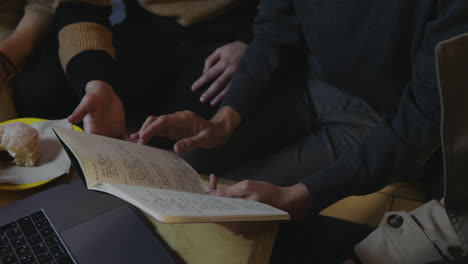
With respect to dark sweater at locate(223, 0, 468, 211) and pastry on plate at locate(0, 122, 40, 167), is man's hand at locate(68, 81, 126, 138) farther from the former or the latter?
dark sweater at locate(223, 0, 468, 211)

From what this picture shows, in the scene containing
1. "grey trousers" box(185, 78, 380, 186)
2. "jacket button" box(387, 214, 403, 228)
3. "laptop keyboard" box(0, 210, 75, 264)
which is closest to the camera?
"laptop keyboard" box(0, 210, 75, 264)

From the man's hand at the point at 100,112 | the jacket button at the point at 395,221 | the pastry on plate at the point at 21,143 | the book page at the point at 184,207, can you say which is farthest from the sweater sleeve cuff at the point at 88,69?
the jacket button at the point at 395,221

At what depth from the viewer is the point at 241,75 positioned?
39.8 inches

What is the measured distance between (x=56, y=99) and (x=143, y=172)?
2.15 feet

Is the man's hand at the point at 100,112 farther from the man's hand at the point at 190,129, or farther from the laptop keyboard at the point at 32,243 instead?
the laptop keyboard at the point at 32,243

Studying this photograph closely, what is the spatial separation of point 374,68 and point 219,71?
1.37 ft

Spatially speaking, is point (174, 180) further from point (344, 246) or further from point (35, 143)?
point (344, 246)

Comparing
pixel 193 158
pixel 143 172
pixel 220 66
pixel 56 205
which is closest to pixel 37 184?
pixel 56 205

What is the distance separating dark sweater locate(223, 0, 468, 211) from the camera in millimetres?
720

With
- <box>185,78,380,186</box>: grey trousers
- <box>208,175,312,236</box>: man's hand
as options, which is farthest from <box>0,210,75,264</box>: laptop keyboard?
<box>185,78,380,186</box>: grey trousers

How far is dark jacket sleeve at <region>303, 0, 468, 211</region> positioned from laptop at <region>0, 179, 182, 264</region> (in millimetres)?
348

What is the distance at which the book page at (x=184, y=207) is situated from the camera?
406 mm

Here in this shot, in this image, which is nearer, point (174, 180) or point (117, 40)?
point (174, 180)

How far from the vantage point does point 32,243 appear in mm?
571
